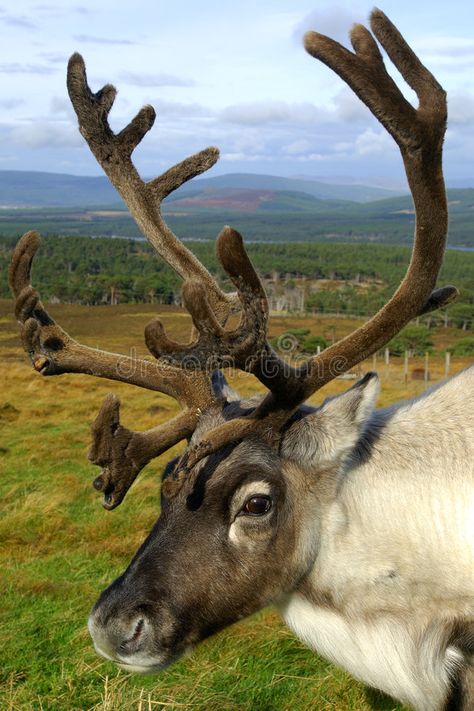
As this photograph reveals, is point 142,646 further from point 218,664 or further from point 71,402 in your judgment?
point 71,402

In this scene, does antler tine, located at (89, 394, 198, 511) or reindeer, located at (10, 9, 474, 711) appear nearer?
reindeer, located at (10, 9, 474, 711)

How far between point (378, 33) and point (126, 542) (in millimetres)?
6481

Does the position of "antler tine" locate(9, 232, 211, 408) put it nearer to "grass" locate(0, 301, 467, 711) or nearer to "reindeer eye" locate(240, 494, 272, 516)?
"reindeer eye" locate(240, 494, 272, 516)

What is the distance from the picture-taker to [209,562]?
385 cm

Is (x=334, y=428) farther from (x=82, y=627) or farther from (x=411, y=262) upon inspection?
(x=82, y=627)

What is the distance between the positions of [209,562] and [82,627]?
9.97 ft

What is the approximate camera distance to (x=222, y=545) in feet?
12.7

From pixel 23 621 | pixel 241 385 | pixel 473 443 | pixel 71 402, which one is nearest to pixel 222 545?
pixel 473 443

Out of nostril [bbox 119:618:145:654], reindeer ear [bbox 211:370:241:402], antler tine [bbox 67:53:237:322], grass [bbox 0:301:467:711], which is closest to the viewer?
nostril [bbox 119:618:145:654]

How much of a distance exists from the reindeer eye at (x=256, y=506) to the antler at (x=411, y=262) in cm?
33

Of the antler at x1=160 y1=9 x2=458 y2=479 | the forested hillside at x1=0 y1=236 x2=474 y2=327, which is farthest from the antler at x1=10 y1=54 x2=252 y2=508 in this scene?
the forested hillside at x1=0 y1=236 x2=474 y2=327

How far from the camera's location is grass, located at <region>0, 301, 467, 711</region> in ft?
16.5

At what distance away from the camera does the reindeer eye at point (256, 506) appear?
154 inches

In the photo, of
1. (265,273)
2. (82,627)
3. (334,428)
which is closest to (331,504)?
(334,428)
